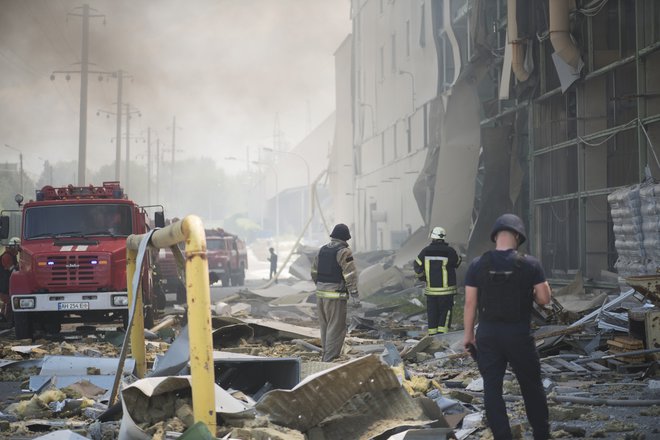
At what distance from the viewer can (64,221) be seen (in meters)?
15.9

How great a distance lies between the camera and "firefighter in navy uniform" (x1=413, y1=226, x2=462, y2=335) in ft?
43.4

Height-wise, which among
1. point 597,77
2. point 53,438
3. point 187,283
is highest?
point 597,77

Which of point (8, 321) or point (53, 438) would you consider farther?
point (8, 321)

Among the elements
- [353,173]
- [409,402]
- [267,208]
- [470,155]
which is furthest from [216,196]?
[409,402]

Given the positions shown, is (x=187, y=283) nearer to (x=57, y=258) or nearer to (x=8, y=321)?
(x=57, y=258)

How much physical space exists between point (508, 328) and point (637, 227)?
8866 millimetres

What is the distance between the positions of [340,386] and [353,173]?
43.0 meters

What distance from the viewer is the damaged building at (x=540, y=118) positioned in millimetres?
16281

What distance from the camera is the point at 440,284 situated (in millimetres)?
13234

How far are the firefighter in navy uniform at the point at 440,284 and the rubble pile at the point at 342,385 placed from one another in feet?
1.91

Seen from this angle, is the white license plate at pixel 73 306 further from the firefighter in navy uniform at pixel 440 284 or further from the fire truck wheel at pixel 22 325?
the firefighter in navy uniform at pixel 440 284

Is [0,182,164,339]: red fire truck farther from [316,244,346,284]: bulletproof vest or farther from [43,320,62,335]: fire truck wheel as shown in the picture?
[316,244,346,284]: bulletproof vest

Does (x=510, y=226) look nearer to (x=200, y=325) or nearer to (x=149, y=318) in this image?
(x=200, y=325)

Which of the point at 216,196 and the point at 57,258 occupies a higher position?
the point at 216,196
